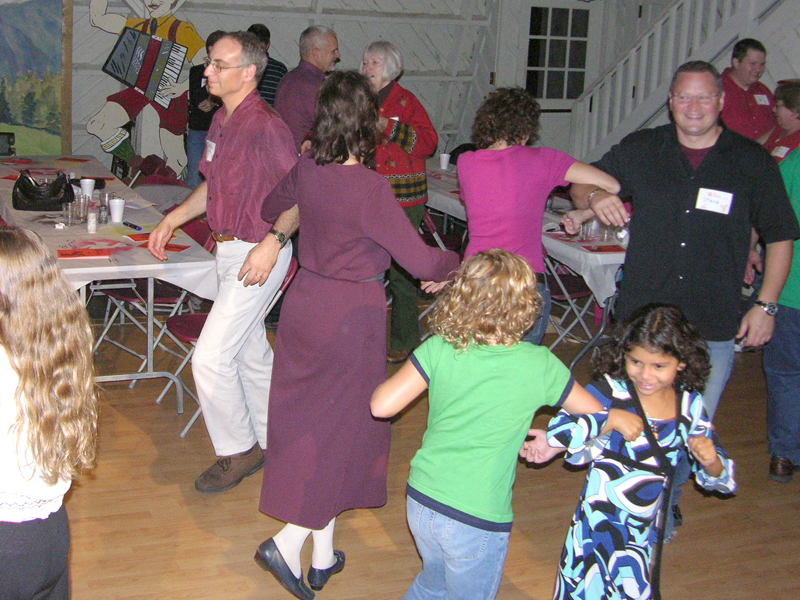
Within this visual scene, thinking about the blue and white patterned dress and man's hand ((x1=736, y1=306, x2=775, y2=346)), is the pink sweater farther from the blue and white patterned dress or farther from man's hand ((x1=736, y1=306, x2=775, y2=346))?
the blue and white patterned dress

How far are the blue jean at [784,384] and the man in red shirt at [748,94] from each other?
9.83ft

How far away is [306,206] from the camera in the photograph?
2.70 meters

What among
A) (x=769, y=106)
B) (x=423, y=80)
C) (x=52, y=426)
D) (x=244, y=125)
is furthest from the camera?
(x=423, y=80)

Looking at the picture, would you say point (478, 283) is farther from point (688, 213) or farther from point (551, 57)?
point (551, 57)

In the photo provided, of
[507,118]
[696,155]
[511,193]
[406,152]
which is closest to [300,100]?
[406,152]

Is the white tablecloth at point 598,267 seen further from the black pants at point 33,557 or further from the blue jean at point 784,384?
the black pants at point 33,557

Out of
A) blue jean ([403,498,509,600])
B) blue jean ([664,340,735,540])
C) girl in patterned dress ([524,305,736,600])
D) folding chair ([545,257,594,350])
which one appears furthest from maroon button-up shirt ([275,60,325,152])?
blue jean ([403,498,509,600])

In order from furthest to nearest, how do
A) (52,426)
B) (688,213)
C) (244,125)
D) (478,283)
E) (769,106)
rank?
(769,106), (244,125), (688,213), (478,283), (52,426)

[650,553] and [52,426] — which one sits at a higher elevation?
[52,426]

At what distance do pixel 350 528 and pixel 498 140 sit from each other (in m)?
1.63

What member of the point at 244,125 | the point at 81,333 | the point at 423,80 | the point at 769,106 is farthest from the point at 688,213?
the point at 423,80

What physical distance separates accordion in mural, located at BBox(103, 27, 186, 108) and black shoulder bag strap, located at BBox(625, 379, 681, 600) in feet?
24.8

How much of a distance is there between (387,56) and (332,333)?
221cm

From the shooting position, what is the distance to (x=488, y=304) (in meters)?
2.01
